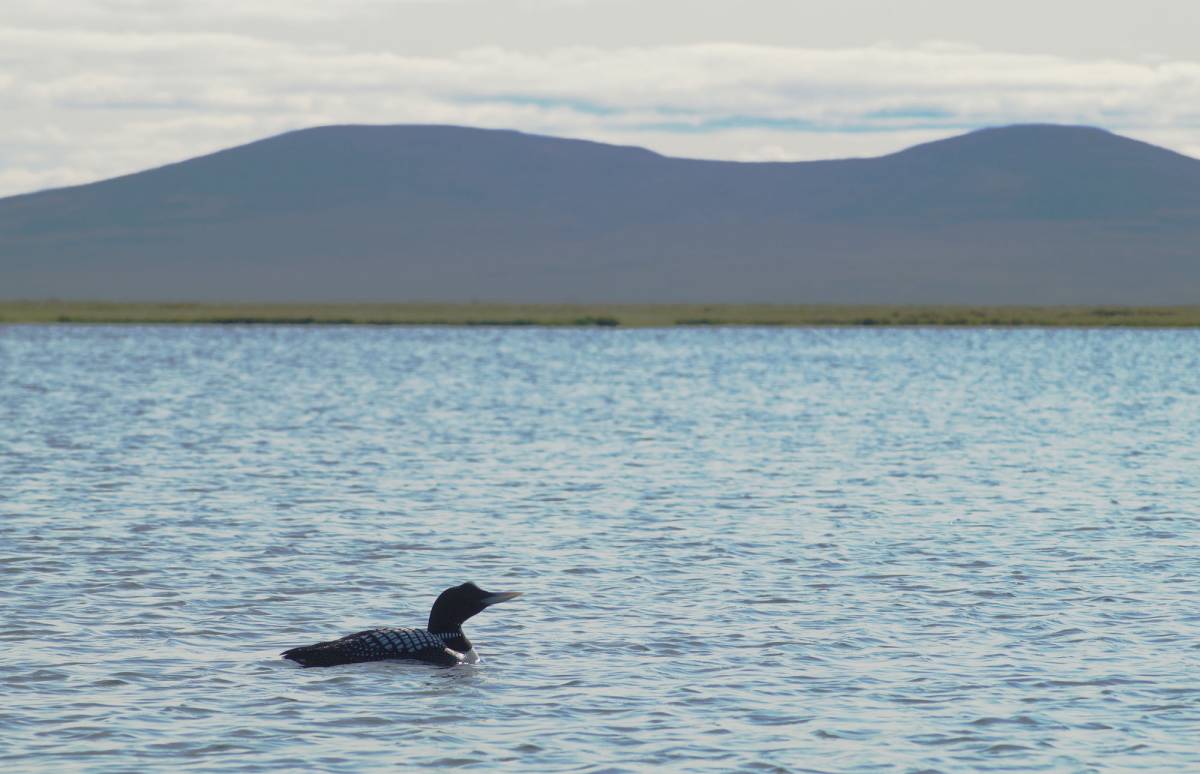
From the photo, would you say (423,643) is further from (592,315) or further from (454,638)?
(592,315)

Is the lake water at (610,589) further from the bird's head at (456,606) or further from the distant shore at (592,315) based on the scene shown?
the distant shore at (592,315)

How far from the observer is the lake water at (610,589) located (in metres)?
13.4

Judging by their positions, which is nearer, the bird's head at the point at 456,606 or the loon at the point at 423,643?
the loon at the point at 423,643

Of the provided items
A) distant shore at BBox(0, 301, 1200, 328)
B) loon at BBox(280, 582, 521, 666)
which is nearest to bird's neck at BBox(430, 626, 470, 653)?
loon at BBox(280, 582, 521, 666)

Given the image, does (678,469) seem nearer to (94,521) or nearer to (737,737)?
(94,521)

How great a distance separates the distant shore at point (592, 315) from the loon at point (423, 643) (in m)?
107

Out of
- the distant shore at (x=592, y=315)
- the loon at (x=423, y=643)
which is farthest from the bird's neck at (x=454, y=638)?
the distant shore at (x=592, y=315)

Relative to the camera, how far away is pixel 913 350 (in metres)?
104

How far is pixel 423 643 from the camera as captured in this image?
1592 centimetres

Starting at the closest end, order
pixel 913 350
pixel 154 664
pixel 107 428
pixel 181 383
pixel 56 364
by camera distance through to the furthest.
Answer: pixel 154 664 → pixel 107 428 → pixel 181 383 → pixel 56 364 → pixel 913 350

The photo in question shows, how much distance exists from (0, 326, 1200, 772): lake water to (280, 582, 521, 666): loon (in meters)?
0.15

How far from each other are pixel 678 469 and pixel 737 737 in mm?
20030

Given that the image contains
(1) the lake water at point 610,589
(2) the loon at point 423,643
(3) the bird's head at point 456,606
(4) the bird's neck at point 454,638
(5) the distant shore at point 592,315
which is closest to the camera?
(1) the lake water at point 610,589

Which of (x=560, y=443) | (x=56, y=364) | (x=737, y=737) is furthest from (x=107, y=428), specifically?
(x=56, y=364)
